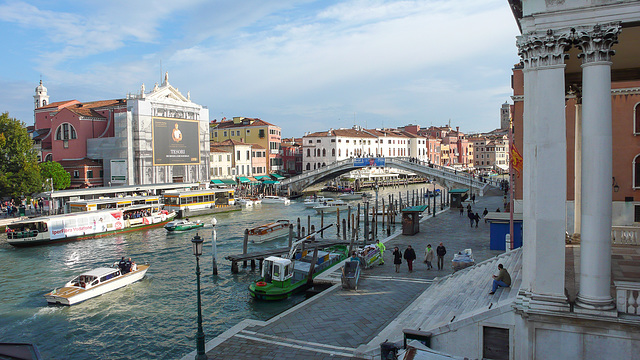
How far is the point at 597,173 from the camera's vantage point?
705 centimetres

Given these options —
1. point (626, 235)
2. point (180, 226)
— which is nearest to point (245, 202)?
point (180, 226)

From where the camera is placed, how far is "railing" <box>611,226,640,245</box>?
11227 millimetres

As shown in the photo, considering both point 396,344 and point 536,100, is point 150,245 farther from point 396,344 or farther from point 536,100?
point 536,100

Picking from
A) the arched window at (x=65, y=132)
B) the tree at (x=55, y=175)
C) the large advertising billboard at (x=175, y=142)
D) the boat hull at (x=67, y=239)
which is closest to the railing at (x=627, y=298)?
the boat hull at (x=67, y=239)

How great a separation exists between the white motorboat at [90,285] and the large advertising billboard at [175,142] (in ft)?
99.3

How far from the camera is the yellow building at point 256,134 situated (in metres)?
67.8

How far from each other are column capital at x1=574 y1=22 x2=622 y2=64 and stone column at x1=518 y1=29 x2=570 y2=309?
0.74 ft

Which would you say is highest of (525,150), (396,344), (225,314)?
(525,150)

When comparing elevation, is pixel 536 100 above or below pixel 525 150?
above

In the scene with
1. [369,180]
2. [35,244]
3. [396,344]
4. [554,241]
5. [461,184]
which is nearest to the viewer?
[554,241]

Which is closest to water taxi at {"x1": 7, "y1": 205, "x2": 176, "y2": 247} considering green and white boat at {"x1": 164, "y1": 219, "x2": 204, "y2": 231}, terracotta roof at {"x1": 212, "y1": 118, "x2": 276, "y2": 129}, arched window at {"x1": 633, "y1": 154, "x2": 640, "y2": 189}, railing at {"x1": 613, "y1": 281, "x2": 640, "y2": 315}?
green and white boat at {"x1": 164, "y1": 219, "x2": 204, "y2": 231}

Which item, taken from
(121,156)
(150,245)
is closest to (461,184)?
(150,245)

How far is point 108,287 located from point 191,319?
4726 millimetres

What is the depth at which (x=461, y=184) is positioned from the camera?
43.6m
